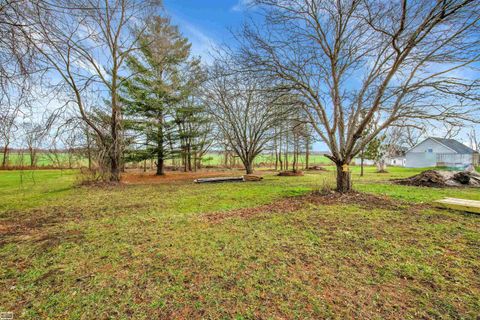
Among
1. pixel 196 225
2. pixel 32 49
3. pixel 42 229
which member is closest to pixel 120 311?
pixel 196 225

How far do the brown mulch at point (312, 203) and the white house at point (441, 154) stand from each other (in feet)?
87.1

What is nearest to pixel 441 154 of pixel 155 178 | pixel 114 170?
pixel 155 178

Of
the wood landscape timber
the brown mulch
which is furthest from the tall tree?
the wood landscape timber

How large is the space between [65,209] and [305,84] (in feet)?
24.2

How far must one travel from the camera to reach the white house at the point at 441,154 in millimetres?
24031

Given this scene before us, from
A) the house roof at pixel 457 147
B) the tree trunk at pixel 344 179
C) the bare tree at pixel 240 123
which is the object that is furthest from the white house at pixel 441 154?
the tree trunk at pixel 344 179

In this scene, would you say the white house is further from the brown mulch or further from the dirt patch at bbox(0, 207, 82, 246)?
the dirt patch at bbox(0, 207, 82, 246)

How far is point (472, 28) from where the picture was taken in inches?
167

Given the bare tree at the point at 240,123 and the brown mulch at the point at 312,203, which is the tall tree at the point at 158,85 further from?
the brown mulch at the point at 312,203

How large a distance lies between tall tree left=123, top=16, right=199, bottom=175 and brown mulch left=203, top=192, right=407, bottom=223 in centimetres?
946

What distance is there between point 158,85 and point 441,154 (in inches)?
1351

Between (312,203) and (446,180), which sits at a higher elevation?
(446,180)

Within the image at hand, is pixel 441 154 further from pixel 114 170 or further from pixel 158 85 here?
pixel 114 170

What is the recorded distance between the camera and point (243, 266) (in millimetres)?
2332
